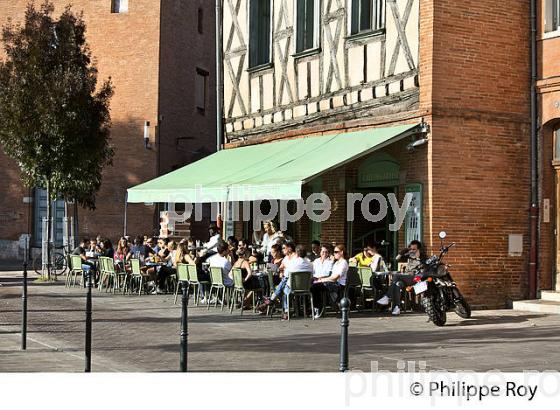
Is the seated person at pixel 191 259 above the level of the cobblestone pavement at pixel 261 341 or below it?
above

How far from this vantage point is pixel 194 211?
1372 inches

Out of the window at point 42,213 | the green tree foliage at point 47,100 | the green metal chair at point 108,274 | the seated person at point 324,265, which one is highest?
the green tree foliage at point 47,100

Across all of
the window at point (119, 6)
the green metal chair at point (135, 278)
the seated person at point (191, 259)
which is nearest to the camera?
the seated person at point (191, 259)

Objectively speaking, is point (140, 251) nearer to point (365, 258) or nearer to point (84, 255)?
point (84, 255)

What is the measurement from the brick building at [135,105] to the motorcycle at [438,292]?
19.0m

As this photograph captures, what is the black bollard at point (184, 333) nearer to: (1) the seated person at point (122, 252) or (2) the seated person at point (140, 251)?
(2) the seated person at point (140, 251)

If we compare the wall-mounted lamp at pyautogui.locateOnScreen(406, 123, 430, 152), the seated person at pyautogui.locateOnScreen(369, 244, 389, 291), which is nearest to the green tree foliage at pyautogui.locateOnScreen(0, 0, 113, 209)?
the seated person at pyautogui.locateOnScreen(369, 244, 389, 291)

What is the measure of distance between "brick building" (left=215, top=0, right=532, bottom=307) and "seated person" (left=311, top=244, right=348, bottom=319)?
63.0 inches

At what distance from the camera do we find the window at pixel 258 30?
2325 centimetres

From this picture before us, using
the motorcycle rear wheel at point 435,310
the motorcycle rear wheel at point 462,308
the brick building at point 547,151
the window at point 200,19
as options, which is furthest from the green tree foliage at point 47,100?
the motorcycle rear wheel at point 435,310

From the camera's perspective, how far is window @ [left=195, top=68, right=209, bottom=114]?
1444 inches

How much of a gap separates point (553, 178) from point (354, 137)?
368 cm

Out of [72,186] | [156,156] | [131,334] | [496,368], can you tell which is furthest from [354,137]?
[156,156]

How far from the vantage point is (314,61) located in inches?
824
